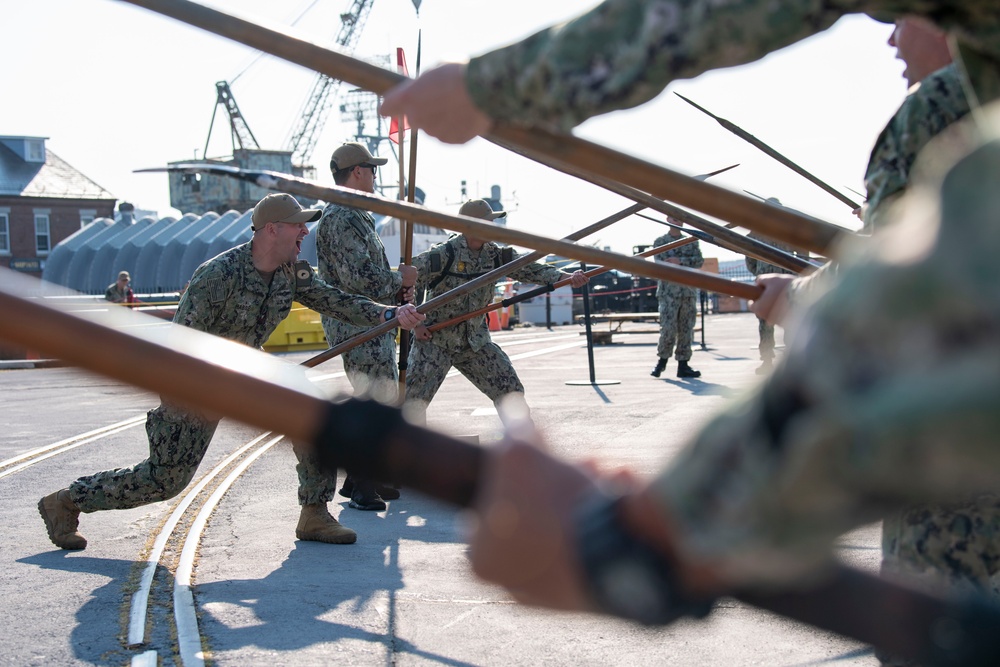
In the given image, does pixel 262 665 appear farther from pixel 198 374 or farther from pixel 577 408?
pixel 577 408

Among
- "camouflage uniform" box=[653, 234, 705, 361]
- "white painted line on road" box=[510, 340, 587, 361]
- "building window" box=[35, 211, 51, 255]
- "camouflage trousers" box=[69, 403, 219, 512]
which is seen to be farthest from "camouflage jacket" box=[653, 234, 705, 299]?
"building window" box=[35, 211, 51, 255]

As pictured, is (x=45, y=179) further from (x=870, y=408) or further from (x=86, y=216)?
(x=870, y=408)

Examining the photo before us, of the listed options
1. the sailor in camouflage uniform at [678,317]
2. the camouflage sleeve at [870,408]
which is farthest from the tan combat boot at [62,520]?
the sailor in camouflage uniform at [678,317]

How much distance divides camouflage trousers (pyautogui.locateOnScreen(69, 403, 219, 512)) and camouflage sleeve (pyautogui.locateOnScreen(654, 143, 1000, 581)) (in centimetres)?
458

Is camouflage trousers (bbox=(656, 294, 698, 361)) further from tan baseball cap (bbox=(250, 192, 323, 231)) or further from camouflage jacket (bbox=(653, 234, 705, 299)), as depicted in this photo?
tan baseball cap (bbox=(250, 192, 323, 231))

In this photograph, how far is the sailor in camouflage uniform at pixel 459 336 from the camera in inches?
306

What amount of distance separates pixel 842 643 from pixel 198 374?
3.31m

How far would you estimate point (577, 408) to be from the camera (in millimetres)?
11320

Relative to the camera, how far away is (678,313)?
14.5 meters

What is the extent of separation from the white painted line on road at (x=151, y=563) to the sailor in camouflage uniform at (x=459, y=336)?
1592mm

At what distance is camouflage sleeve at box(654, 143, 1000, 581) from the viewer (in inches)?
36.9

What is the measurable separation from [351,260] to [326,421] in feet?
18.9

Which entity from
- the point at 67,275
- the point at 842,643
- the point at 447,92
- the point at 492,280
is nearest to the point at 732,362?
the point at 492,280

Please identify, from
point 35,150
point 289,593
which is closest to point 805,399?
point 289,593
